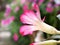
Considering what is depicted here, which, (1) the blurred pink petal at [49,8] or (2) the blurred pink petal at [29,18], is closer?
(2) the blurred pink petal at [29,18]

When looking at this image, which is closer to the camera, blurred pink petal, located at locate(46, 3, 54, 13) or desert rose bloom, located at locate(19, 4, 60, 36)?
desert rose bloom, located at locate(19, 4, 60, 36)

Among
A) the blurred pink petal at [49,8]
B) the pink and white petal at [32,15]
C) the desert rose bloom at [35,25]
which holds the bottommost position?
the blurred pink petal at [49,8]

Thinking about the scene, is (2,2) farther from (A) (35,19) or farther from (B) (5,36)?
(A) (35,19)

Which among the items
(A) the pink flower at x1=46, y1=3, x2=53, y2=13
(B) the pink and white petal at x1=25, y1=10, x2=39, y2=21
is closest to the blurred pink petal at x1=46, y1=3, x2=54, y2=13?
(A) the pink flower at x1=46, y1=3, x2=53, y2=13

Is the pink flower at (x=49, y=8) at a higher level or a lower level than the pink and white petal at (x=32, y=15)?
lower

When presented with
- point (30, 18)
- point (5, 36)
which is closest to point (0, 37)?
point (5, 36)

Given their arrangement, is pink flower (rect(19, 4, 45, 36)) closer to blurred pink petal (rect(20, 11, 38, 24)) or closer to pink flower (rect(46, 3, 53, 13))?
blurred pink petal (rect(20, 11, 38, 24))

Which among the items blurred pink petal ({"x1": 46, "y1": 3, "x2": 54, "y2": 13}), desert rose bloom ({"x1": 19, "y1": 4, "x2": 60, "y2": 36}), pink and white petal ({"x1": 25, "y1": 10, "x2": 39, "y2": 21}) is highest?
pink and white petal ({"x1": 25, "y1": 10, "x2": 39, "y2": 21})

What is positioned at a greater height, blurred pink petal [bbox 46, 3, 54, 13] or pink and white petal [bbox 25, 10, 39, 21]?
pink and white petal [bbox 25, 10, 39, 21]

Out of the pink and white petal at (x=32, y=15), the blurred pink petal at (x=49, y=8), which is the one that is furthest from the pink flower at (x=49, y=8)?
the pink and white petal at (x=32, y=15)

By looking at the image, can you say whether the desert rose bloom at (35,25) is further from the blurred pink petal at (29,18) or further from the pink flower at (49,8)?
the pink flower at (49,8)

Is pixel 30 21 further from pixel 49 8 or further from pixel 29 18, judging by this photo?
pixel 49 8
